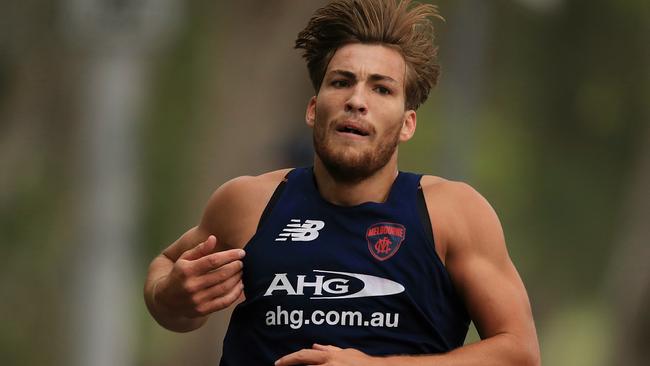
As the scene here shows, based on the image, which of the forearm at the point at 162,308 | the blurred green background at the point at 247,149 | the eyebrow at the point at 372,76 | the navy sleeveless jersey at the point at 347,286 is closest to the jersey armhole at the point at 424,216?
the navy sleeveless jersey at the point at 347,286

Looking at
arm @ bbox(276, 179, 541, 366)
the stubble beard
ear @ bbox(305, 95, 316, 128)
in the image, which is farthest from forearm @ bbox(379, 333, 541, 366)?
ear @ bbox(305, 95, 316, 128)

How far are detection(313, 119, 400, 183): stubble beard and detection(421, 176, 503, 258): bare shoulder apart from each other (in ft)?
0.80

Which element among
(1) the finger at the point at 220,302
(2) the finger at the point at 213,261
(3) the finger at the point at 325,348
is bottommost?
(3) the finger at the point at 325,348

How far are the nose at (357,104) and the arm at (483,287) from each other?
46cm

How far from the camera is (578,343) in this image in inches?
944

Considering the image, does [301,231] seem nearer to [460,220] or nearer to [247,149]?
[460,220]

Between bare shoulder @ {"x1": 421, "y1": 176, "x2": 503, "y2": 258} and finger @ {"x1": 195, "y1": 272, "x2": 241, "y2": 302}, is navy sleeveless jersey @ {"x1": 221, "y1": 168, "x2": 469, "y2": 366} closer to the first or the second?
bare shoulder @ {"x1": 421, "y1": 176, "x2": 503, "y2": 258}

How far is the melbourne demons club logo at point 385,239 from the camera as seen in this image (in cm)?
677

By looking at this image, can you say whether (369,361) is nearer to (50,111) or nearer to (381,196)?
(381,196)

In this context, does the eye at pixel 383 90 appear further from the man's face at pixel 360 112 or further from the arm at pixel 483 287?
the arm at pixel 483 287

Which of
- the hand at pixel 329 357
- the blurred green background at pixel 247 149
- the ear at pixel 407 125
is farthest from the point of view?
the blurred green background at pixel 247 149

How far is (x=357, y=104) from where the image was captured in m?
6.77

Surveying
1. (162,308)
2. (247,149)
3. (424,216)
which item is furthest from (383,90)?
(247,149)

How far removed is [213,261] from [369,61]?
3.34 feet
